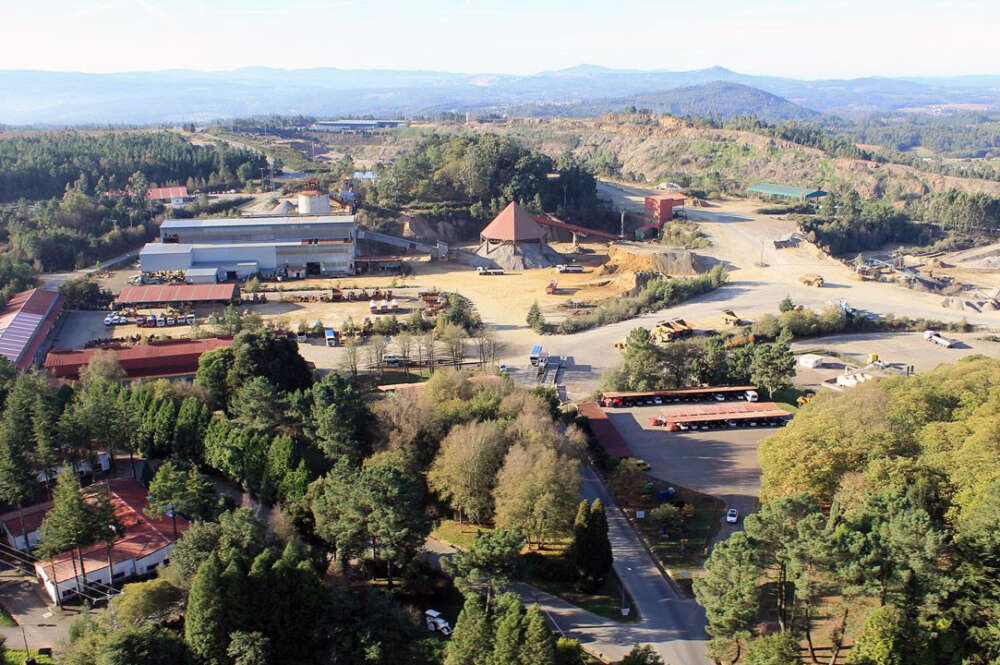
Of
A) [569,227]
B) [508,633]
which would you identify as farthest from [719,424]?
[569,227]

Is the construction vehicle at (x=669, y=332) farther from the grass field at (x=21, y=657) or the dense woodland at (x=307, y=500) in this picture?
the grass field at (x=21, y=657)

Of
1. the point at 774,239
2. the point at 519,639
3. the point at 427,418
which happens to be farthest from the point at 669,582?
the point at 774,239

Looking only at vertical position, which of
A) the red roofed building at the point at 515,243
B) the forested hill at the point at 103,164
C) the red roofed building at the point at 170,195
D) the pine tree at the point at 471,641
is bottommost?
the pine tree at the point at 471,641

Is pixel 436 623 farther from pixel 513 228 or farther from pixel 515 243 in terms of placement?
pixel 513 228

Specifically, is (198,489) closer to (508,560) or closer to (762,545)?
(508,560)

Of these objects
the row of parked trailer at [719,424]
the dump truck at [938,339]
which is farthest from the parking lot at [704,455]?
the dump truck at [938,339]
